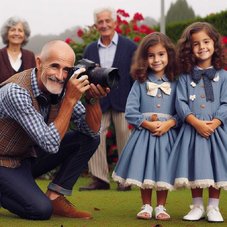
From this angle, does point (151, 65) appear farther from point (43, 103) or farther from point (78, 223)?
point (78, 223)

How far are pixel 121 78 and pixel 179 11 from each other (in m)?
9.58

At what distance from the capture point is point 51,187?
5617 millimetres

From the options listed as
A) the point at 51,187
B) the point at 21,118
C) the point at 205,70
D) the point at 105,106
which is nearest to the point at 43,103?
the point at 21,118

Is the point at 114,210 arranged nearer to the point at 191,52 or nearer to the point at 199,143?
the point at 199,143

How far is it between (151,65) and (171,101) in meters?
0.30

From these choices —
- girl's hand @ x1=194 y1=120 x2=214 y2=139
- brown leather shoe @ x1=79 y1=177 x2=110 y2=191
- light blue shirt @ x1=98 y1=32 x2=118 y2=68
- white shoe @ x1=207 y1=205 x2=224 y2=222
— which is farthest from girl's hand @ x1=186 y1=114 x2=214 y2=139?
brown leather shoe @ x1=79 y1=177 x2=110 y2=191

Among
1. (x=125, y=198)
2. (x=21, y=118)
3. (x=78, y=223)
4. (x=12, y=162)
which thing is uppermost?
(x=21, y=118)

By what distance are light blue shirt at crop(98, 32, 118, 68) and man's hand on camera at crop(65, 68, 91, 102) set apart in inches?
118

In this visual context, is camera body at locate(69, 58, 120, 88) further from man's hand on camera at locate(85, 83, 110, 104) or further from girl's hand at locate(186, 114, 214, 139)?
girl's hand at locate(186, 114, 214, 139)

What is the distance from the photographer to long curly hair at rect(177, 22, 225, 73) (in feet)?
18.6

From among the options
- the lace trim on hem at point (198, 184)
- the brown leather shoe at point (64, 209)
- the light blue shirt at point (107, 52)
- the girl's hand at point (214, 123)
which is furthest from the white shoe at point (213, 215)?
the light blue shirt at point (107, 52)

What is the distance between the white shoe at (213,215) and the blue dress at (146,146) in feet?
1.04

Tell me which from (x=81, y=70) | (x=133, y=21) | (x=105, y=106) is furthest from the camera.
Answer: (x=133, y=21)

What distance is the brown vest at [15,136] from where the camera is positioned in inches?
207
